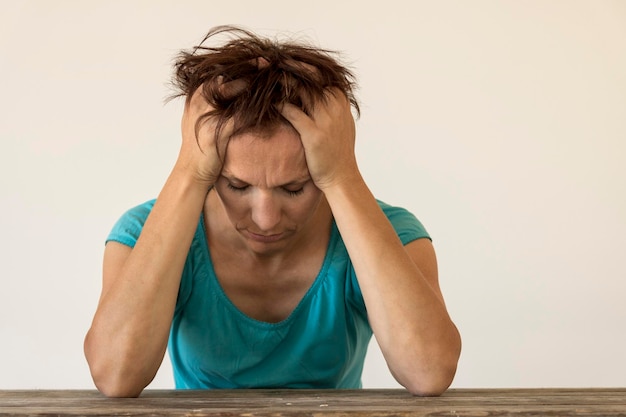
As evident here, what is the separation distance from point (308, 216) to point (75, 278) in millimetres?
1840

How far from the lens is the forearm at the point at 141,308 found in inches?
51.8

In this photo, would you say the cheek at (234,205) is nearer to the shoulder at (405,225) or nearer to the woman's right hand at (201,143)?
the woman's right hand at (201,143)

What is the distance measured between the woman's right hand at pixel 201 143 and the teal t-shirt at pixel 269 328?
185 mm

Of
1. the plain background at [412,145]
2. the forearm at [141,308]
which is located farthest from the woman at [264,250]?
the plain background at [412,145]

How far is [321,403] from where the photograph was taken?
115 cm

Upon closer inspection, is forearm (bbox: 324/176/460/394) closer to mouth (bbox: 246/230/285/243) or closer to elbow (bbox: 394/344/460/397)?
elbow (bbox: 394/344/460/397)

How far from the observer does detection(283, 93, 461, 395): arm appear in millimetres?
1324

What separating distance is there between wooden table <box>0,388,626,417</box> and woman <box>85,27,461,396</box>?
8 centimetres

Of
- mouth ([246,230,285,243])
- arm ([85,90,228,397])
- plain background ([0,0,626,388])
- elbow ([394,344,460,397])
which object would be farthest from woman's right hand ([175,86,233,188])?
plain background ([0,0,626,388])

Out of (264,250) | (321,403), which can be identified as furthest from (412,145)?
(321,403)

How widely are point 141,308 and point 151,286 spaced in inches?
1.4

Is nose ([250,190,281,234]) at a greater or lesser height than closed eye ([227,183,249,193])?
lesser

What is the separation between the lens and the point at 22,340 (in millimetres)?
3064

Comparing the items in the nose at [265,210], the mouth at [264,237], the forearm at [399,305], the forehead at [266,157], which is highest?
the forehead at [266,157]
